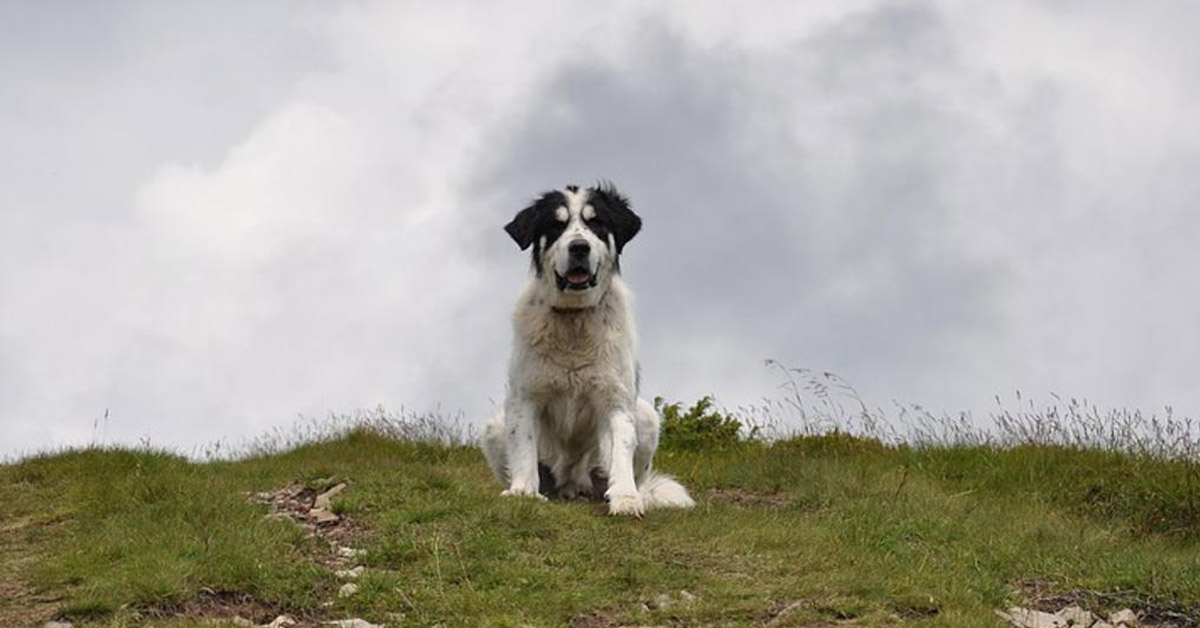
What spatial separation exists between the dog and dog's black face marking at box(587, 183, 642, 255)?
0.01 m

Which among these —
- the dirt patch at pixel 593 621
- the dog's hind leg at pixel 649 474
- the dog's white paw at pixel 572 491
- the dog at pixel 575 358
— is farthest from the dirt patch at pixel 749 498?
the dirt patch at pixel 593 621

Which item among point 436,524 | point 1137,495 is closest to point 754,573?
point 436,524

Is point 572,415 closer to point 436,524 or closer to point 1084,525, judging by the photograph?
point 436,524

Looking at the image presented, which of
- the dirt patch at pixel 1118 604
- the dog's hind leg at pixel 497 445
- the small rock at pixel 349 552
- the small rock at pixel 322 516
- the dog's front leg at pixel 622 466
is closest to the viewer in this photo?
the dirt patch at pixel 1118 604

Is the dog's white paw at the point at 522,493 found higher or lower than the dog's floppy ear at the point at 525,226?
lower

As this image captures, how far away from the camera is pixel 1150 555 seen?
30.9 ft

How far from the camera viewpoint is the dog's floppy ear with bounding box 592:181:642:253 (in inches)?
410

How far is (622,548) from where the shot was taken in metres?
8.55

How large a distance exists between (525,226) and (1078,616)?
479 centimetres

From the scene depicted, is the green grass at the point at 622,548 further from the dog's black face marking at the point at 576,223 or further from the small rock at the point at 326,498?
the dog's black face marking at the point at 576,223

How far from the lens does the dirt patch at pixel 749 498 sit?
1160cm

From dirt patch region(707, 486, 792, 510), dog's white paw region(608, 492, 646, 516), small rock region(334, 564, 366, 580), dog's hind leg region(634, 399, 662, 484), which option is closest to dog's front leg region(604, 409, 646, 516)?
dog's white paw region(608, 492, 646, 516)

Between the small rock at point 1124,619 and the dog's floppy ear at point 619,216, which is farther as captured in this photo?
the dog's floppy ear at point 619,216

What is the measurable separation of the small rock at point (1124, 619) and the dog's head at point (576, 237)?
4.23 meters
